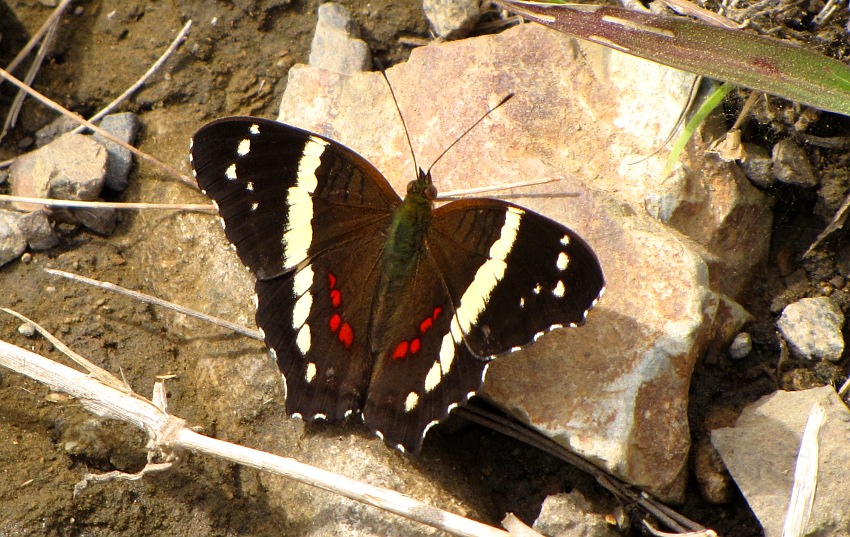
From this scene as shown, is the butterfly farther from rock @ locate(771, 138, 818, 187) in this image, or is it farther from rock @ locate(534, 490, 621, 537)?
rock @ locate(771, 138, 818, 187)

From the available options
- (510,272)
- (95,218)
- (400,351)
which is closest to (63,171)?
(95,218)

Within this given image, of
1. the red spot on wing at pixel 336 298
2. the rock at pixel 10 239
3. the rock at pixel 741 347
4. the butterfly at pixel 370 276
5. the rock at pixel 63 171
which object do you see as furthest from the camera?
the rock at pixel 63 171

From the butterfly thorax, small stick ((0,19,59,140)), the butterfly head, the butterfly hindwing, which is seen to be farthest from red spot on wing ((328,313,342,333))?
small stick ((0,19,59,140))

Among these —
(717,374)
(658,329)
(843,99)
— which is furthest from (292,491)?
(843,99)

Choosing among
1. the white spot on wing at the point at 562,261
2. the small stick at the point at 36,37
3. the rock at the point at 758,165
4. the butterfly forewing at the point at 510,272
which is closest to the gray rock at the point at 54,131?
the small stick at the point at 36,37

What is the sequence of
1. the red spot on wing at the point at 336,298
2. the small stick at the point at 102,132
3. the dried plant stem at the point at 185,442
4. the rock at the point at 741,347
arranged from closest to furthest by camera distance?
the dried plant stem at the point at 185,442, the red spot on wing at the point at 336,298, the rock at the point at 741,347, the small stick at the point at 102,132

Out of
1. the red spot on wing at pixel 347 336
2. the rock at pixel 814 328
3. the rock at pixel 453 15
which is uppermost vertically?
the rock at pixel 453 15

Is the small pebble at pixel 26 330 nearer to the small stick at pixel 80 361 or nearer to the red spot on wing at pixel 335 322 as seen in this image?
the small stick at pixel 80 361

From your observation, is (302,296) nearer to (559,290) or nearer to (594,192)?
(559,290)
